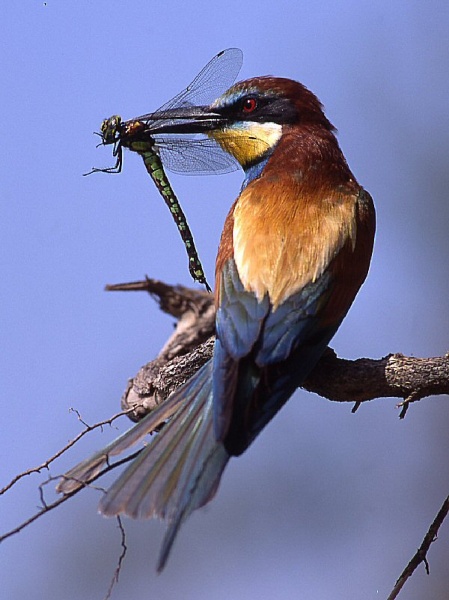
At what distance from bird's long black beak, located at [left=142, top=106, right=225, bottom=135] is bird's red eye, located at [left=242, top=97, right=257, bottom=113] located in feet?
→ 0.33

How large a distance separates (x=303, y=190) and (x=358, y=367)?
51 centimetres

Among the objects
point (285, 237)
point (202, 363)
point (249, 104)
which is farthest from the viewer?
point (249, 104)

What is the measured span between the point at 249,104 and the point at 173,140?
402 millimetres

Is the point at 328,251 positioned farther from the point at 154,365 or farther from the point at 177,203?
the point at 177,203

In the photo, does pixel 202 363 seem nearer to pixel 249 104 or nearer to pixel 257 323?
pixel 257 323

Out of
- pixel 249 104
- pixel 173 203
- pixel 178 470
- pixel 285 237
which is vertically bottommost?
pixel 178 470

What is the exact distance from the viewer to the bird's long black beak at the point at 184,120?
2.92 m

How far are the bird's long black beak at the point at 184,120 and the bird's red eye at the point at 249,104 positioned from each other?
100mm

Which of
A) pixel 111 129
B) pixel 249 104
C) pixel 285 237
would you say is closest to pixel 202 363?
pixel 285 237

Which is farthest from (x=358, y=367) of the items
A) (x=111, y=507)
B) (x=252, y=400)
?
(x=111, y=507)

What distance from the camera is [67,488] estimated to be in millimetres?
2023

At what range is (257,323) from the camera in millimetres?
1980

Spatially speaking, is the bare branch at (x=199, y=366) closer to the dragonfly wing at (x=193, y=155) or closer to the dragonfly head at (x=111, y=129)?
the dragonfly wing at (x=193, y=155)

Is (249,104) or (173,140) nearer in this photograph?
(249,104)
